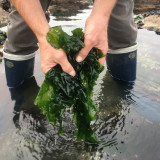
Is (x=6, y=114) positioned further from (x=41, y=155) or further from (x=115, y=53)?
(x=115, y=53)

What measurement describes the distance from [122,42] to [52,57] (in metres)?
1.38

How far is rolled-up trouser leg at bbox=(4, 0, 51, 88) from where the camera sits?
2.46 metres

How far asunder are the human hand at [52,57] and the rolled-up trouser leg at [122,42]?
122cm

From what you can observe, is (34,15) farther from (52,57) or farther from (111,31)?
(111,31)

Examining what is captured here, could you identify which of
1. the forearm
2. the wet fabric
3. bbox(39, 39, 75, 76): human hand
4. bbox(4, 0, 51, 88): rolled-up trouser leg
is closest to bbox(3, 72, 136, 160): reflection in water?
bbox(4, 0, 51, 88): rolled-up trouser leg

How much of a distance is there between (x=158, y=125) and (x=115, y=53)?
110 centimetres

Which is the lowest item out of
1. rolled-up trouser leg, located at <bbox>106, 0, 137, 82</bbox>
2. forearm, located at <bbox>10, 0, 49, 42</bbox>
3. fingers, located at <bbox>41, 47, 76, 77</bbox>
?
rolled-up trouser leg, located at <bbox>106, 0, 137, 82</bbox>

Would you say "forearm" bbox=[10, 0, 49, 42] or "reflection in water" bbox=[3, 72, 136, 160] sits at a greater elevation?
"forearm" bbox=[10, 0, 49, 42]

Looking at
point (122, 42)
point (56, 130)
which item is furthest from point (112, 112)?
point (122, 42)

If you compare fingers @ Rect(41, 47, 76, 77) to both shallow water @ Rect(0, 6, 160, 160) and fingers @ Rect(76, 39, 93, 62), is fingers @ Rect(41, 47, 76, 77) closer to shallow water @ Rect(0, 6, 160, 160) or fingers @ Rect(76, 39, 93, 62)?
fingers @ Rect(76, 39, 93, 62)

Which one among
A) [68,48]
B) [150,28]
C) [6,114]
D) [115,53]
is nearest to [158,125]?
[115,53]

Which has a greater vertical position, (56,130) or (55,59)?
(55,59)

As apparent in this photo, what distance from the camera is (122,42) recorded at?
2.70 meters

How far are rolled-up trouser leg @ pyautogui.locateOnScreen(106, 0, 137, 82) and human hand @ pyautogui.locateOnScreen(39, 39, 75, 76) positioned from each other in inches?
47.9
